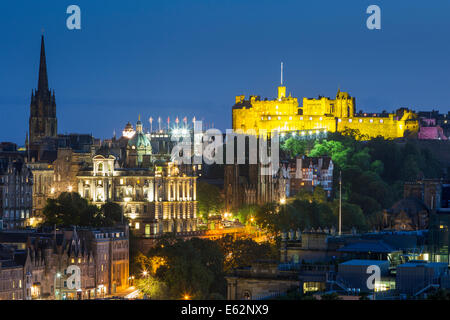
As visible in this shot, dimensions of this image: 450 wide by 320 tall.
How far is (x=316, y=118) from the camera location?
474 feet

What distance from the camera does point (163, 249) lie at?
246ft

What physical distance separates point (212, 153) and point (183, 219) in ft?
106

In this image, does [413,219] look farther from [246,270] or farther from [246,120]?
[246,120]

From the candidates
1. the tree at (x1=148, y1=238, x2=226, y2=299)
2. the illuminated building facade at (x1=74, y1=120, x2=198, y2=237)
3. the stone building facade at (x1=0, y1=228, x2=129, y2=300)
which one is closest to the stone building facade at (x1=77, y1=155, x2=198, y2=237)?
the illuminated building facade at (x1=74, y1=120, x2=198, y2=237)

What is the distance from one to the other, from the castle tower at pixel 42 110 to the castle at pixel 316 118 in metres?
26.3

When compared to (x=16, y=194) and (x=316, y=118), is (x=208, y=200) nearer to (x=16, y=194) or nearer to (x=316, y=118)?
(x=16, y=194)

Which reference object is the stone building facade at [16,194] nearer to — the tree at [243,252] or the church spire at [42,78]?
the church spire at [42,78]

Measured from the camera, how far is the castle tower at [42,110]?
129750mm

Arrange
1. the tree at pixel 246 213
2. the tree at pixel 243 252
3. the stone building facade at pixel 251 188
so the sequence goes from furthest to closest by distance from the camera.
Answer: the stone building facade at pixel 251 188 < the tree at pixel 246 213 < the tree at pixel 243 252

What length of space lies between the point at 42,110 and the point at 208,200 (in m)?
27.0

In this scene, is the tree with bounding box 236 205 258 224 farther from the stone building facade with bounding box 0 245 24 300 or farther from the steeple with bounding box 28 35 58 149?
the stone building facade with bounding box 0 245 24 300

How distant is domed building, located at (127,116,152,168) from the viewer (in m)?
113

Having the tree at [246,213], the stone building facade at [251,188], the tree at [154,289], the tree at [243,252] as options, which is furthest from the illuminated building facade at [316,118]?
the tree at [154,289]

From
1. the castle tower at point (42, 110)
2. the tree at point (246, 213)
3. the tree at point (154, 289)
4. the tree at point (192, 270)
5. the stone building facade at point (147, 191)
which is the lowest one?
the tree at point (154, 289)
